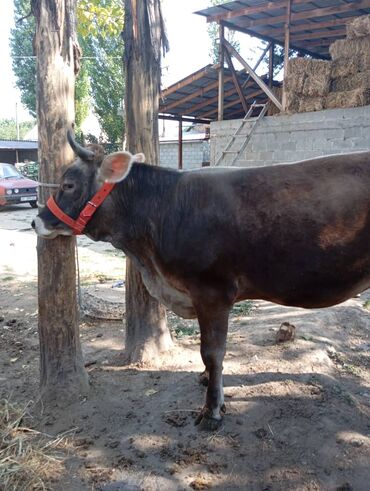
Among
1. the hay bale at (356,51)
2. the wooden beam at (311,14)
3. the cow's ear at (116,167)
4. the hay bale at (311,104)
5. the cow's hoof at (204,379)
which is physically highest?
the wooden beam at (311,14)

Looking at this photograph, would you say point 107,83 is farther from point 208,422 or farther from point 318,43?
point 208,422

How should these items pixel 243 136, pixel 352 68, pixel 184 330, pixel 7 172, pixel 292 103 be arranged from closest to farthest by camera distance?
pixel 184 330 → pixel 352 68 → pixel 292 103 → pixel 243 136 → pixel 7 172

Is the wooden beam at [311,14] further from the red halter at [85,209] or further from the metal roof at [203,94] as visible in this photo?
the red halter at [85,209]

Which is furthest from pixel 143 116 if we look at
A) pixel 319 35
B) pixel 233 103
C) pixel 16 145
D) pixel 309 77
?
pixel 16 145

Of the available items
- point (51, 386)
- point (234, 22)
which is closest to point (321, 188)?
point (51, 386)

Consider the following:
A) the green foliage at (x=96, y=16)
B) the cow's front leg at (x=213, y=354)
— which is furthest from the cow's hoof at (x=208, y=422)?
the green foliage at (x=96, y=16)

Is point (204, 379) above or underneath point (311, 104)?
underneath

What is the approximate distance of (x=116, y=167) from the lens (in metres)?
3.41

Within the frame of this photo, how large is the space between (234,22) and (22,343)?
31.7ft

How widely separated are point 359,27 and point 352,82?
1074 millimetres

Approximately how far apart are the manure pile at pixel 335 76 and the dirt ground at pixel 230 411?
5754 millimetres

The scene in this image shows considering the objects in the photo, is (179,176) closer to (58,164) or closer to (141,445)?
(58,164)

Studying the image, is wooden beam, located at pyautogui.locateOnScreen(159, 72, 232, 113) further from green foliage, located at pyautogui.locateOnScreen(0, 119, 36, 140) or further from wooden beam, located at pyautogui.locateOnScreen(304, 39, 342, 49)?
green foliage, located at pyautogui.locateOnScreen(0, 119, 36, 140)

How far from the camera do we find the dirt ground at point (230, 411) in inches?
117
